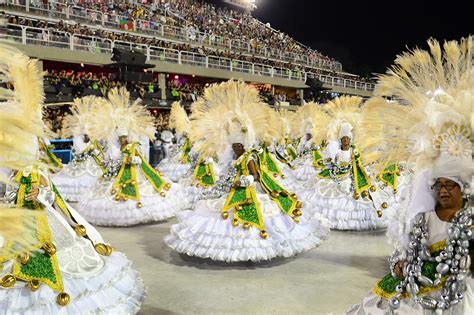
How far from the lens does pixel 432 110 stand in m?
2.87

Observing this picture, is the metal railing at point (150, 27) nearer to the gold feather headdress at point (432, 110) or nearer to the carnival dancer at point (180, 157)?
the carnival dancer at point (180, 157)

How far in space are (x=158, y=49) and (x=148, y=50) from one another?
1223 mm

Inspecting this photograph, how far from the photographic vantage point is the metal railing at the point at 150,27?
73.9 ft

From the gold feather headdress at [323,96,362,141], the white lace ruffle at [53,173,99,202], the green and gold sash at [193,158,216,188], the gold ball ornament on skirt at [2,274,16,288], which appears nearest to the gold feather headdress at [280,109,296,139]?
the green and gold sash at [193,158,216,188]

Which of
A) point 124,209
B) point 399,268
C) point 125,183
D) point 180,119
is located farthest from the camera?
point 180,119

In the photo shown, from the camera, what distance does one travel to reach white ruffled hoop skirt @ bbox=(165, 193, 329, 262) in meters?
5.46

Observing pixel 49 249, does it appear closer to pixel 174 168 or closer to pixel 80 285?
pixel 80 285

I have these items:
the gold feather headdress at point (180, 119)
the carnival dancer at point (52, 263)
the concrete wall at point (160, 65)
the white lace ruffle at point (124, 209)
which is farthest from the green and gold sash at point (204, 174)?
the carnival dancer at point (52, 263)

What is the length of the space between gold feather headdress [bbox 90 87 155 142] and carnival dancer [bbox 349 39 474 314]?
18.8 feet

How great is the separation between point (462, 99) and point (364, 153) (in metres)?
0.75

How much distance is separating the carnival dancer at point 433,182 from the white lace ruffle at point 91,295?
6.30ft

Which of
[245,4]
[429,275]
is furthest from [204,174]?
[245,4]

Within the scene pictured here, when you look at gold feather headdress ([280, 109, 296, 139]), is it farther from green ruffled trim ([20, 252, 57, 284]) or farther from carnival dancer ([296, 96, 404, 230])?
green ruffled trim ([20, 252, 57, 284])

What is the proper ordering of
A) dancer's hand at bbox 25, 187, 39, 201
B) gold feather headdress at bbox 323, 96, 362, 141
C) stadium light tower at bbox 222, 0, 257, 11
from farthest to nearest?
1. stadium light tower at bbox 222, 0, 257, 11
2. gold feather headdress at bbox 323, 96, 362, 141
3. dancer's hand at bbox 25, 187, 39, 201
